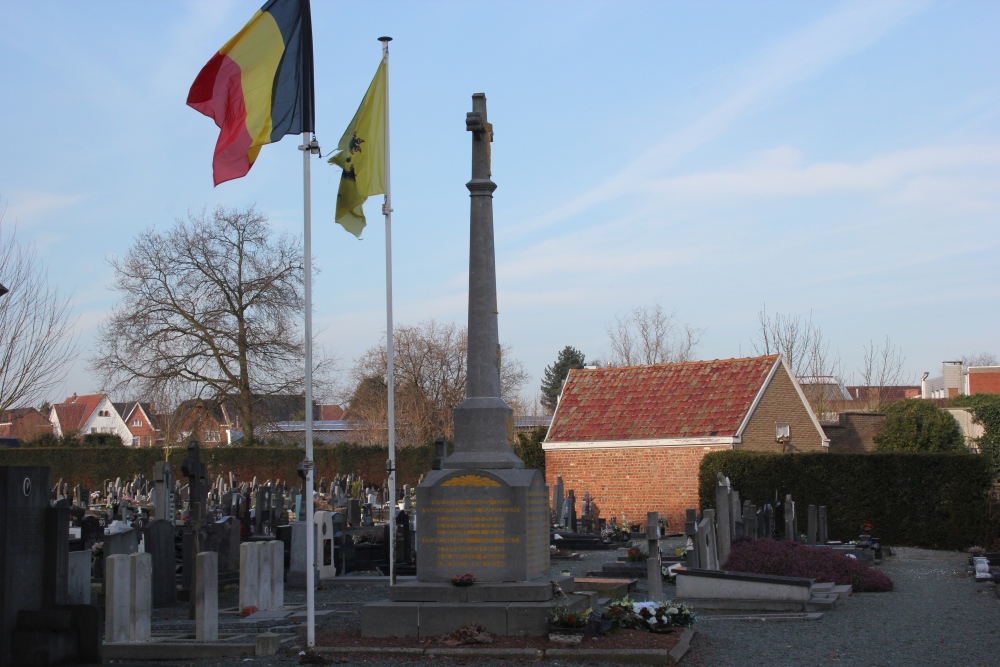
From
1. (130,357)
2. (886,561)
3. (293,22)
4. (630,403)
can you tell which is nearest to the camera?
(293,22)

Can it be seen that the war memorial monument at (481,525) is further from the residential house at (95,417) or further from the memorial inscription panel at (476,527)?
the residential house at (95,417)

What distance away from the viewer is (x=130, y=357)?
41375 mm

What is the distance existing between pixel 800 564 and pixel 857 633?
4.02m

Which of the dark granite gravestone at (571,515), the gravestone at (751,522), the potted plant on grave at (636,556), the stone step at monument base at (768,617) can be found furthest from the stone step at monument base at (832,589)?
the dark granite gravestone at (571,515)

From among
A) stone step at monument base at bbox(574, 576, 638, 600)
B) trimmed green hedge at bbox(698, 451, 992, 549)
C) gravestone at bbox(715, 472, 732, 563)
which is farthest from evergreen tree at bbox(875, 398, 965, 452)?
stone step at monument base at bbox(574, 576, 638, 600)

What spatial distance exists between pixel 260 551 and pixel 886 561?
45.9 feet

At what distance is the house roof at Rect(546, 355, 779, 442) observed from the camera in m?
28.2

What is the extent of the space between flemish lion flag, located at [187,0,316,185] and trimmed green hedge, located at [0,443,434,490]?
110 ft

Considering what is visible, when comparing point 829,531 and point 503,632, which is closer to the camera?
point 503,632

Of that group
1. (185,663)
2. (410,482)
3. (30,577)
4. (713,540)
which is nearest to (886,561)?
(713,540)

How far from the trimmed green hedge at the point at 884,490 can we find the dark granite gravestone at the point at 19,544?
1951cm

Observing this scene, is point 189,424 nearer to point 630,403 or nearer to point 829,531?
point 630,403

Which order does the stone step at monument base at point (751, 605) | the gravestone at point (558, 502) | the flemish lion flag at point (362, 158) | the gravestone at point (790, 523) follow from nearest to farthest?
1. the flemish lion flag at point (362, 158)
2. the stone step at monument base at point (751, 605)
3. the gravestone at point (790, 523)
4. the gravestone at point (558, 502)

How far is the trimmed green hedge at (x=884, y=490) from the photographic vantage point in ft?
77.6
